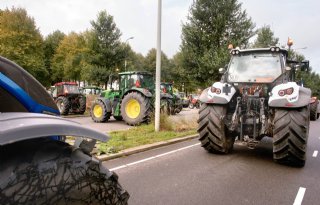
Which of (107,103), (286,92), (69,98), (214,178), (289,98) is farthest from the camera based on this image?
(69,98)

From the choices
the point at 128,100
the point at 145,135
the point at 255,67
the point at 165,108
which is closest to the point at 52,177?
the point at 255,67

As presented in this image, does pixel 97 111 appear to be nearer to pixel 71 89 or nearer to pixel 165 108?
pixel 165 108

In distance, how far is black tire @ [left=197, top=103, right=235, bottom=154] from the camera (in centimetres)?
642

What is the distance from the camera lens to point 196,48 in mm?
18672

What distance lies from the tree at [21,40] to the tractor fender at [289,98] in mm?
27572

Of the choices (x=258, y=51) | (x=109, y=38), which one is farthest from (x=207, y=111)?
(x=109, y=38)

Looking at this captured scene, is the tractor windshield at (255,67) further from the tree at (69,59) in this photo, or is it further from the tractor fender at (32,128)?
the tree at (69,59)

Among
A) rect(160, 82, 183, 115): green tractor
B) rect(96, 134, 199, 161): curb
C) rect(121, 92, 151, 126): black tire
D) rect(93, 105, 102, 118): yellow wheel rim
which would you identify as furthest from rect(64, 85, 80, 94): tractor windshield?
rect(96, 134, 199, 161): curb

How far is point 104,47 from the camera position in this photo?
3155cm

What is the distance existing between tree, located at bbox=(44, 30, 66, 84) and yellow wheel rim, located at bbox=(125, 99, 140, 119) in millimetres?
37419

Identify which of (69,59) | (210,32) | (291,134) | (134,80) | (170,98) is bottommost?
(291,134)

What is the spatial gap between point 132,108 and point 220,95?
735 cm

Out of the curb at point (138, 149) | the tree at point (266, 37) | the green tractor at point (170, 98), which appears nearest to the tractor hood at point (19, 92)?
the curb at point (138, 149)

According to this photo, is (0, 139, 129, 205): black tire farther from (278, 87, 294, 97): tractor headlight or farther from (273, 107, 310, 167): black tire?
(278, 87, 294, 97): tractor headlight
